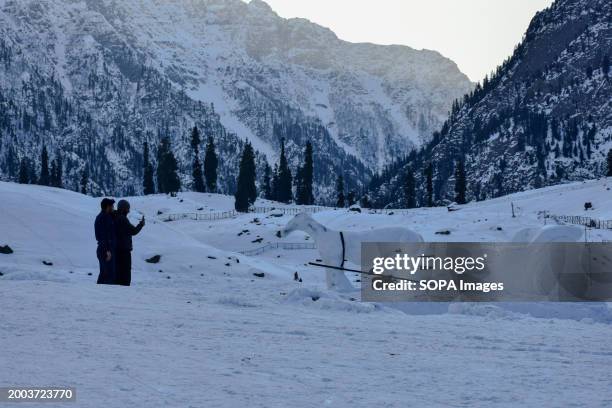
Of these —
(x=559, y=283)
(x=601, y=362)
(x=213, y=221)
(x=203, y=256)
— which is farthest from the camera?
(x=213, y=221)

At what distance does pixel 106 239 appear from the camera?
14320mm

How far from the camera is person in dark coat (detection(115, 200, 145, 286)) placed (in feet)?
48.6

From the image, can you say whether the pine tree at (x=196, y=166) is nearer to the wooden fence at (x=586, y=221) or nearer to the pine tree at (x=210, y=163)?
the pine tree at (x=210, y=163)

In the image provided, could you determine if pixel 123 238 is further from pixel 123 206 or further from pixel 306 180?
pixel 306 180

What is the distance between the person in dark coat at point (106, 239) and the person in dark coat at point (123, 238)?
253 millimetres

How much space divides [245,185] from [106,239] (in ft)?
242

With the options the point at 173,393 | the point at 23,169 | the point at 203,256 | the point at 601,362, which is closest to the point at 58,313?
the point at 173,393

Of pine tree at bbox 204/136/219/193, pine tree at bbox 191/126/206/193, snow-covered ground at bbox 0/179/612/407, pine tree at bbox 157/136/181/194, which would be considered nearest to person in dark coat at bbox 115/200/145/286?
snow-covered ground at bbox 0/179/612/407

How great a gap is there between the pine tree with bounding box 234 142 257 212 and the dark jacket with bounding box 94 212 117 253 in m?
72.6

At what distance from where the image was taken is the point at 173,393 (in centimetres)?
549

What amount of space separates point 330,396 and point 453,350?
283 cm

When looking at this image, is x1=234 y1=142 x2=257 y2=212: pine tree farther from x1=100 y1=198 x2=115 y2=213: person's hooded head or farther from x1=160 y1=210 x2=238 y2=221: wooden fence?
x1=100 y1=198 x2=115 y2=213: person's hooded head

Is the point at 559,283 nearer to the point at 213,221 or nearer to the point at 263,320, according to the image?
the point at 263,320

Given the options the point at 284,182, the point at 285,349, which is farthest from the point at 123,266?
the point at 284,182
